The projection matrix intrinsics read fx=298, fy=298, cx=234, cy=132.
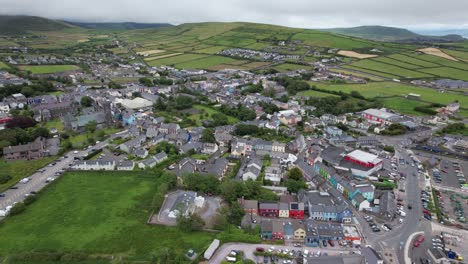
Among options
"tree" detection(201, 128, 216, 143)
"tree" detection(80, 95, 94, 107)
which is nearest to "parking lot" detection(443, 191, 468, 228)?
"tree" detection(201, 128, 216, 143)

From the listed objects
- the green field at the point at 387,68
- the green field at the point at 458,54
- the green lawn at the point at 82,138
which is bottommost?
the green lawn at the point at 82,138

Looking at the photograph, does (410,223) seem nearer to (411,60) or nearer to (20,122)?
(20,122)

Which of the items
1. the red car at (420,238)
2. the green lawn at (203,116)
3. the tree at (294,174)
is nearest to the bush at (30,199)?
the tree at (294,174)

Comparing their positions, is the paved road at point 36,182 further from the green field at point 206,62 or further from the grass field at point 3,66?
the green field at point 206,62

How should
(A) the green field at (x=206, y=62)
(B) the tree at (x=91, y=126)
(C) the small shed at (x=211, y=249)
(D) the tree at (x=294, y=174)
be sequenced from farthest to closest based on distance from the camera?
(A) the green field at (x=206, y=62)
(B) the tree at (x=91, y=126)
(D) the tree at (x=294, y=174)
(C) the small shed at (x=211, y=249)

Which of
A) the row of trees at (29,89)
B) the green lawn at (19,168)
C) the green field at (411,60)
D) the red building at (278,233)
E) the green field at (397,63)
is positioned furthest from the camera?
the green field at (411,60)

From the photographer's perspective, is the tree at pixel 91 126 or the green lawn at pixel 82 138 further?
the tree at pixel 91 126

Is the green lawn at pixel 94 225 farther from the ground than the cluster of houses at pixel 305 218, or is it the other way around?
the cluster of houses at pixel 305 218
